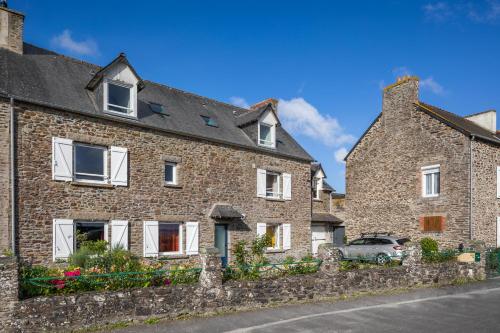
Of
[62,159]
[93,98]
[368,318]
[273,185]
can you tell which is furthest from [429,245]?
[62,159]

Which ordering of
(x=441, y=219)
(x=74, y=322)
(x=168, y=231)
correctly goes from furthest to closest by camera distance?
1. (x=441, y=219)
2. (x=168, y=231)
3. (x=74, y=322)

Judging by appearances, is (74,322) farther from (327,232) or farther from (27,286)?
(327,232)

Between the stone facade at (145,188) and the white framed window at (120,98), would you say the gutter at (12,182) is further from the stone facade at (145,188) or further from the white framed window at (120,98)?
the white framed window at (120,98)

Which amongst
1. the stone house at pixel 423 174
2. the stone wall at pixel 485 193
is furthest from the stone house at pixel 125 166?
the stone wall at pixel 485 193

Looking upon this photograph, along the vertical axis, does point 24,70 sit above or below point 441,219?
above

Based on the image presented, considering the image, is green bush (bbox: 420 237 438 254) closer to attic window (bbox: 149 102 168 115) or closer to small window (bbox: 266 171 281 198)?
small window (bbox: 266 171 281 198)

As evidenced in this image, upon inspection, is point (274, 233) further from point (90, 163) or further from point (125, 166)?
point (90, 163)

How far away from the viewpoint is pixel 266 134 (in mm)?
20422

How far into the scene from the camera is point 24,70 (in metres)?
13.9

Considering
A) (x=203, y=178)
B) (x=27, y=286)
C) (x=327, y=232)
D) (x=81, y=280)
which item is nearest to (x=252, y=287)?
(x=81, y=280)

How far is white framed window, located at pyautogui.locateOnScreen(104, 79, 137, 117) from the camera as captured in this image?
14.9 metres

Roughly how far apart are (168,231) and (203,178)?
8.58 ft

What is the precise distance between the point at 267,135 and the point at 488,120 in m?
13.6

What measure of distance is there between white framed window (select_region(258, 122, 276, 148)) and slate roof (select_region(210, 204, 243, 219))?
13.0 feet
